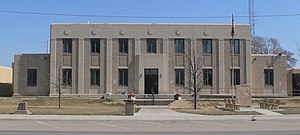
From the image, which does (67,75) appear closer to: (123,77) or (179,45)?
(123,77)

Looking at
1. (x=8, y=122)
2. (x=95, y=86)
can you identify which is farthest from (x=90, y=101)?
(x=8, y=122)

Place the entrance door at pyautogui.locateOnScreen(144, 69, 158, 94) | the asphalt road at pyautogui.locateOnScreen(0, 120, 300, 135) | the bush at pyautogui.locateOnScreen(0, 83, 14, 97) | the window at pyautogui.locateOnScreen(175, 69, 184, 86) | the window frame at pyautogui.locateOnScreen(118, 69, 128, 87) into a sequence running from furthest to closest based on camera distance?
the bush at pyautogui.locateOnScreen(0, 83, 14, 97) → the window at pyautogui.locateOnScreen(175, 69, 184, 86) → the window frame at pyautogui.locateOnScreen(118, 69, 128, 87) → the entrance door at pyautogui.locateOnScreen(144, 69, 158, 94) → the asphalt road at pyautogui.locateOnScreen(0, 120, 300, 135)

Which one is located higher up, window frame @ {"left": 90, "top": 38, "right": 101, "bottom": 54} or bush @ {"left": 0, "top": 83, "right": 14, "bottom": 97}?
window frame @ {"left": 90, "top": 38, "right": 101, "bottom": 54}

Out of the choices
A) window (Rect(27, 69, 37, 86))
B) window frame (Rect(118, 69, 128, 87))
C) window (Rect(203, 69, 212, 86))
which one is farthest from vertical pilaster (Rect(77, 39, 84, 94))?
window (Rect(203, 69, 212, 86))

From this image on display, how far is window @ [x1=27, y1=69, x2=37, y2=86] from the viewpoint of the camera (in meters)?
54.9

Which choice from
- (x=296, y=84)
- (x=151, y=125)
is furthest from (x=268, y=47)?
(x=151, y=125)

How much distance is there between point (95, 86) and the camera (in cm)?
5325

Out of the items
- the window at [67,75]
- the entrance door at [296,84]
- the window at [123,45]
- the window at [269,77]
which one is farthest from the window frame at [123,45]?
the entrance door at [296,84]

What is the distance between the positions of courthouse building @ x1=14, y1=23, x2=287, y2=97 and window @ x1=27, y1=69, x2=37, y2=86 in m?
0.42

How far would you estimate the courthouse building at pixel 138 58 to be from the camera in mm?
53094

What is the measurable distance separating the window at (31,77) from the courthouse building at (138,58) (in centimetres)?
42

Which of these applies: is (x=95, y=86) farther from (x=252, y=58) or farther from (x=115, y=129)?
(x=115, y=129)

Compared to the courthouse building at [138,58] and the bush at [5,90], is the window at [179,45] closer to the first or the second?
the courthouse building at [138,58]

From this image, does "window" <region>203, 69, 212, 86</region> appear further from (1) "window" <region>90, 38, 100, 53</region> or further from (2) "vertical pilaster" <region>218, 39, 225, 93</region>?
(1) "window" <region>90, 38, 100, 53</region>
